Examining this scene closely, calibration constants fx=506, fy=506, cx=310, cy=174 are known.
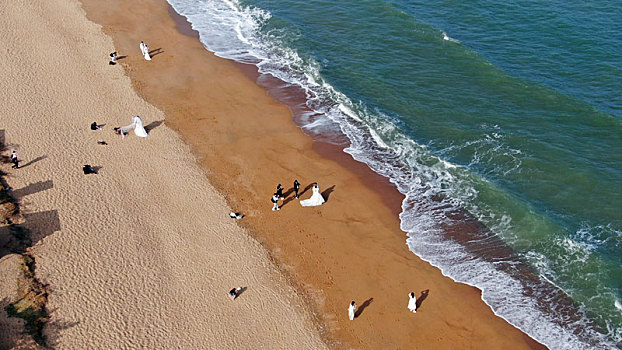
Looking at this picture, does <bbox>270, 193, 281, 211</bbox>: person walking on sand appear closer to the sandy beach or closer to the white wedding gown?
the sandy beach

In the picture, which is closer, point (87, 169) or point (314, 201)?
point (314, 201)

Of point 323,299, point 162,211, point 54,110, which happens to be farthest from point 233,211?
point 54,110

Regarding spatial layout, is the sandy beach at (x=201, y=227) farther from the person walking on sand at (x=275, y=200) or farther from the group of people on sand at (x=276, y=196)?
the person walking on sand at (x=275, y=200)

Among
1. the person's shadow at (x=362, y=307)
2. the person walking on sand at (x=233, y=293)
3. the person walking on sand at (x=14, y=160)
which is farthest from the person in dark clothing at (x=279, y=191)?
the person walking on sand at (x=14, y=160)

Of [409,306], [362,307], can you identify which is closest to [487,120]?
[409,306]

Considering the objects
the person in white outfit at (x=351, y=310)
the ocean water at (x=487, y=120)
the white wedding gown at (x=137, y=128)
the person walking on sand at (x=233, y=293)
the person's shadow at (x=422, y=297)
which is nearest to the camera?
the person in white outfit at (x=351, y=310)

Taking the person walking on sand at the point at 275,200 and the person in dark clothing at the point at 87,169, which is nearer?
the person walking on sand at the point at 275,200

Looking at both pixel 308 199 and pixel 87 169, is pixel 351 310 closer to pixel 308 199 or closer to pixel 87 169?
pixel 308 199
